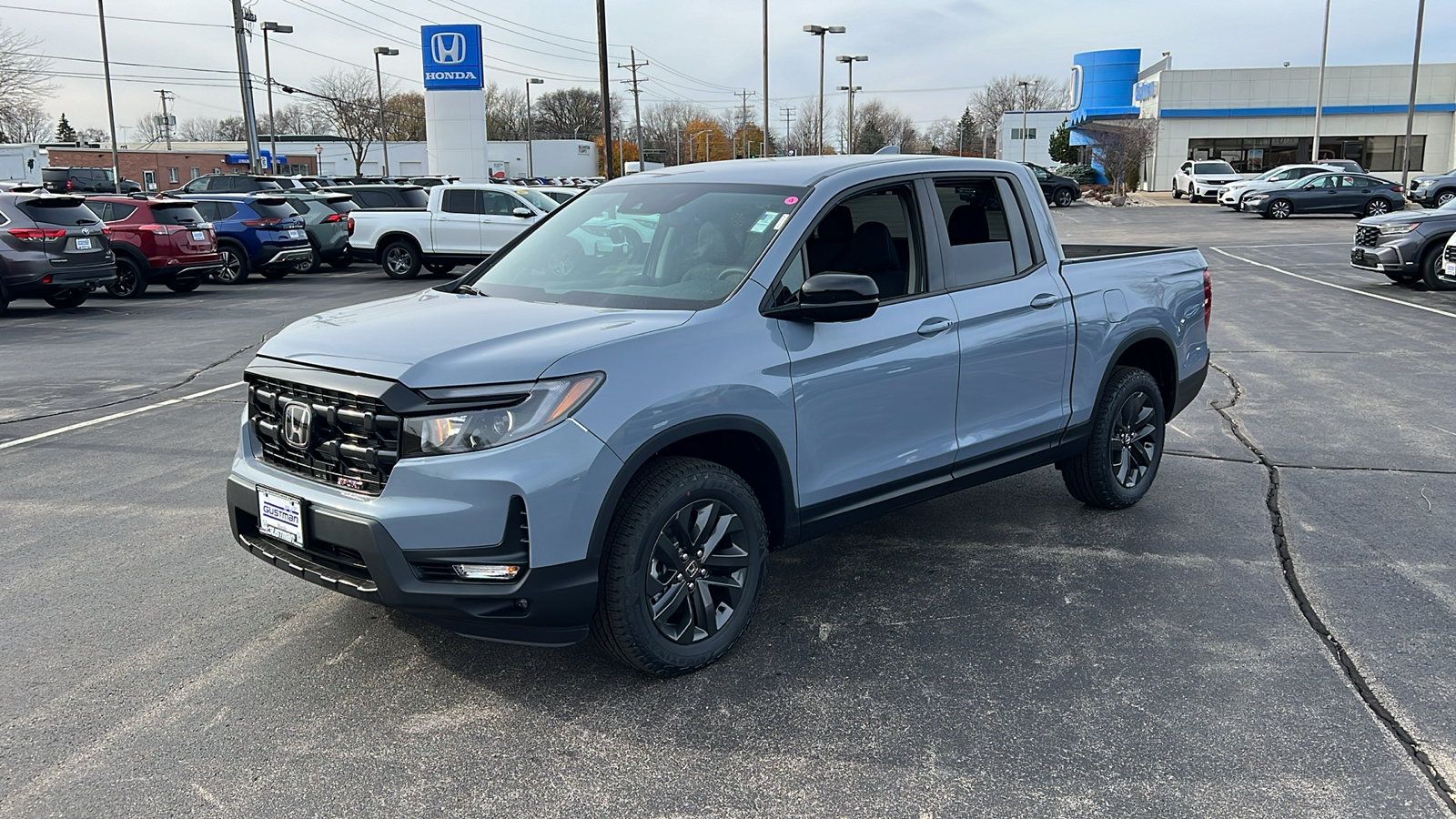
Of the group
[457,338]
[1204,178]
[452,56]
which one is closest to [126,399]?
[457,338]

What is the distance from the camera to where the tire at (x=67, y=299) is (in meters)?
17.0

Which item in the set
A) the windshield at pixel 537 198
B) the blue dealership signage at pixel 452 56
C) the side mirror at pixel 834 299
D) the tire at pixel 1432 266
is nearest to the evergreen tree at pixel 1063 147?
the blue dealership signage at pixel 452 56

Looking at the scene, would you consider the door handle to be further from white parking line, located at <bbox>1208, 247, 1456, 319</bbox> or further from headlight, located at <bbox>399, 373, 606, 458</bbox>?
white parking line, located at <bbox>1208, 247, 1456, 319</bbox>

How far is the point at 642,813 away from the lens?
10.2 feet

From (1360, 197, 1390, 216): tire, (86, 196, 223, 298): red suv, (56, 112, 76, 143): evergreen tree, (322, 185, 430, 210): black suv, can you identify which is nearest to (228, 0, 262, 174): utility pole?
(322, 185, 430, 210): black suv

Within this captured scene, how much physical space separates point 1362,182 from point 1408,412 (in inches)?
1348

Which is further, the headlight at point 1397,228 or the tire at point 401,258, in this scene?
the tire at point 401,258

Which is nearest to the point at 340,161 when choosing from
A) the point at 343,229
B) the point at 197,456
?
the point at 343,229

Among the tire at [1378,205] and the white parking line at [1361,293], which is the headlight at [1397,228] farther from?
the tire at [1378,205]

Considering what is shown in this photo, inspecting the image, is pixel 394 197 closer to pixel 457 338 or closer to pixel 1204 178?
pixel 457 338

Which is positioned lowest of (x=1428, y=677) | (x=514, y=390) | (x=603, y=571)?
(x=1428, y=677)

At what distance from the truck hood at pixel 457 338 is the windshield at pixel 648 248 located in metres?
0.22

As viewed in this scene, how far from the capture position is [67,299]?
56.1ft

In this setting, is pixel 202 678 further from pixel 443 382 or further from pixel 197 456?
pixel 197 456
